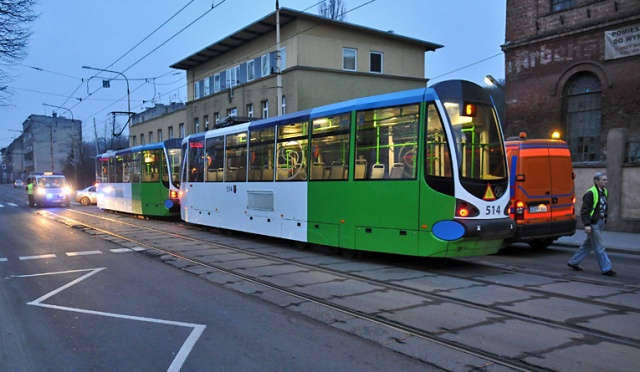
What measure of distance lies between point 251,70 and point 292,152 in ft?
71.0

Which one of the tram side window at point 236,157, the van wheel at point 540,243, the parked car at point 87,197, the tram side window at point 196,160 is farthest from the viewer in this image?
the parked car at point 87,197

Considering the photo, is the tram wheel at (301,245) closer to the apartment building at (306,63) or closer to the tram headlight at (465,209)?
the tram headlight at (465,209)

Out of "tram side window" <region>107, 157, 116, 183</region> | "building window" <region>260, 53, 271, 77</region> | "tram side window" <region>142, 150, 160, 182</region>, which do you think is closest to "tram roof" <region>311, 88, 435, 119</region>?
"tram side window" <region>142, 150, 160, 182</region>

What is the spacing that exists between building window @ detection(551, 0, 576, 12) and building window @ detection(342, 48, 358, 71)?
13.0 m

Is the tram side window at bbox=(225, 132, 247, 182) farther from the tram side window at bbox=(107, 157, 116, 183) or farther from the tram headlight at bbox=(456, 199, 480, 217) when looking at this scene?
the tram side window at bbox=(107, 157, 116, 183)

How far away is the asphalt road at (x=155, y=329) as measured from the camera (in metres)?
4.48

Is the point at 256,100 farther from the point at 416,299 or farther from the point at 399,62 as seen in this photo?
the point at 416,299

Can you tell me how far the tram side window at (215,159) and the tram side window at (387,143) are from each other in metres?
6.02

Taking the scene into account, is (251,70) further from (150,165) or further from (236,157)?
(236,157)

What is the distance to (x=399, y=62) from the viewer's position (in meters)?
30.9

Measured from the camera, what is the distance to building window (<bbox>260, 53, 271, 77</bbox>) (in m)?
29.6

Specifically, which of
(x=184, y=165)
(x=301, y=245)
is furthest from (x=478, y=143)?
(x=184, y=165)

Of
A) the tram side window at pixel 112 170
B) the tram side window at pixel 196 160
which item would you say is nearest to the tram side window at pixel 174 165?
the tram side window at pixel 196 160

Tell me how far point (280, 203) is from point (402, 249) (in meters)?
4.02
